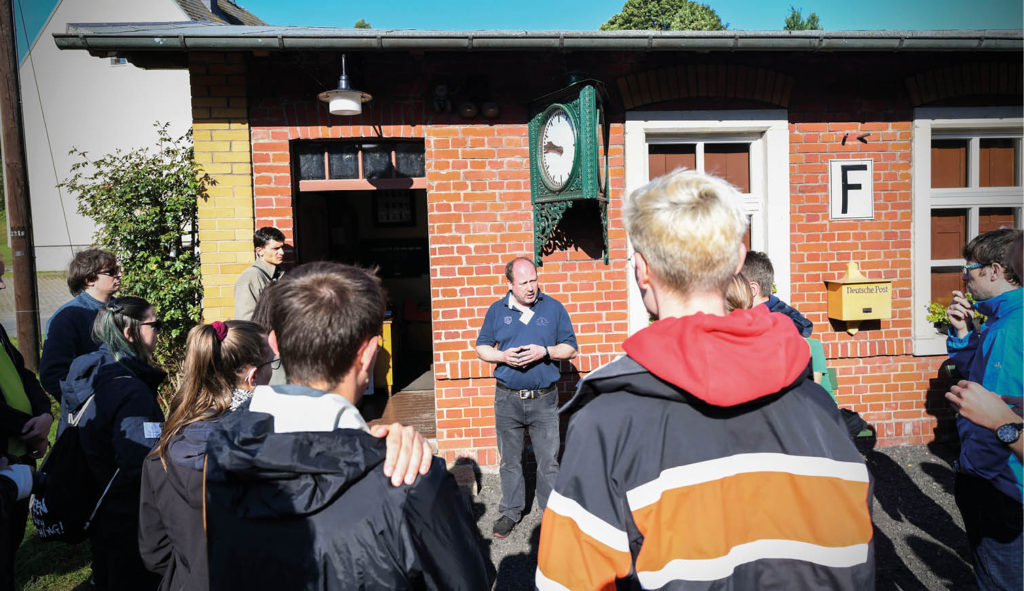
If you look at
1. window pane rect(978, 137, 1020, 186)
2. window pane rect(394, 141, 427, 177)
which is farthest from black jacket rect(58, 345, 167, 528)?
window pane rect(978, 137, 1020, 186)

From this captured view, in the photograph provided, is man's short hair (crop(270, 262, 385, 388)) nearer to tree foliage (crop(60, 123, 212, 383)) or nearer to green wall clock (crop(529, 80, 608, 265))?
green wall clock (crop(529, 80, 608, 265))

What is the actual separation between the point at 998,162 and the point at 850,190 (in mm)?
1618

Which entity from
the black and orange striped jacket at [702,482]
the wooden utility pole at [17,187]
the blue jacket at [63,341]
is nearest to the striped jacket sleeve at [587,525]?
the black and orange striped jacket at [702,482]

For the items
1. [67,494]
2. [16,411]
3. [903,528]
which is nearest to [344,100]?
[16,411]

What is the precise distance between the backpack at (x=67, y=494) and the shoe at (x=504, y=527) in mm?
2430

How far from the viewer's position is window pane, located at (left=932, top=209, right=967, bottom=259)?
555 cm

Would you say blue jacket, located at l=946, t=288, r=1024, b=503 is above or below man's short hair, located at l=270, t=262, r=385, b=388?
below

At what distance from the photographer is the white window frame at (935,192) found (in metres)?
5.33

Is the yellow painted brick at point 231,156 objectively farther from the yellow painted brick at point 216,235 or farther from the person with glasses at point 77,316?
the person with glasses at point 77,316

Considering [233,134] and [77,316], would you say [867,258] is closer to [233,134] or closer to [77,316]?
[233,134]

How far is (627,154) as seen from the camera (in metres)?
5.08

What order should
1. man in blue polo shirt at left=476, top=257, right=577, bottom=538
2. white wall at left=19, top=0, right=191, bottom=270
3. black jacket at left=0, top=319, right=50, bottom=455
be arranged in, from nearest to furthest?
black jacket at left=0, top=319, right=50, bottom=455, man in blue polo shirt at left=476, top=257, right=577, bottom=538, white wall at left=19, top=0, right=191, bottom=270

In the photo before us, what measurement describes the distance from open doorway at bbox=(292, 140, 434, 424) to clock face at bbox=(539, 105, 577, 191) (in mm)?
1065

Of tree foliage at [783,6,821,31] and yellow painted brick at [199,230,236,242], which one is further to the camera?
tree foliage at [783,6,821,31]
